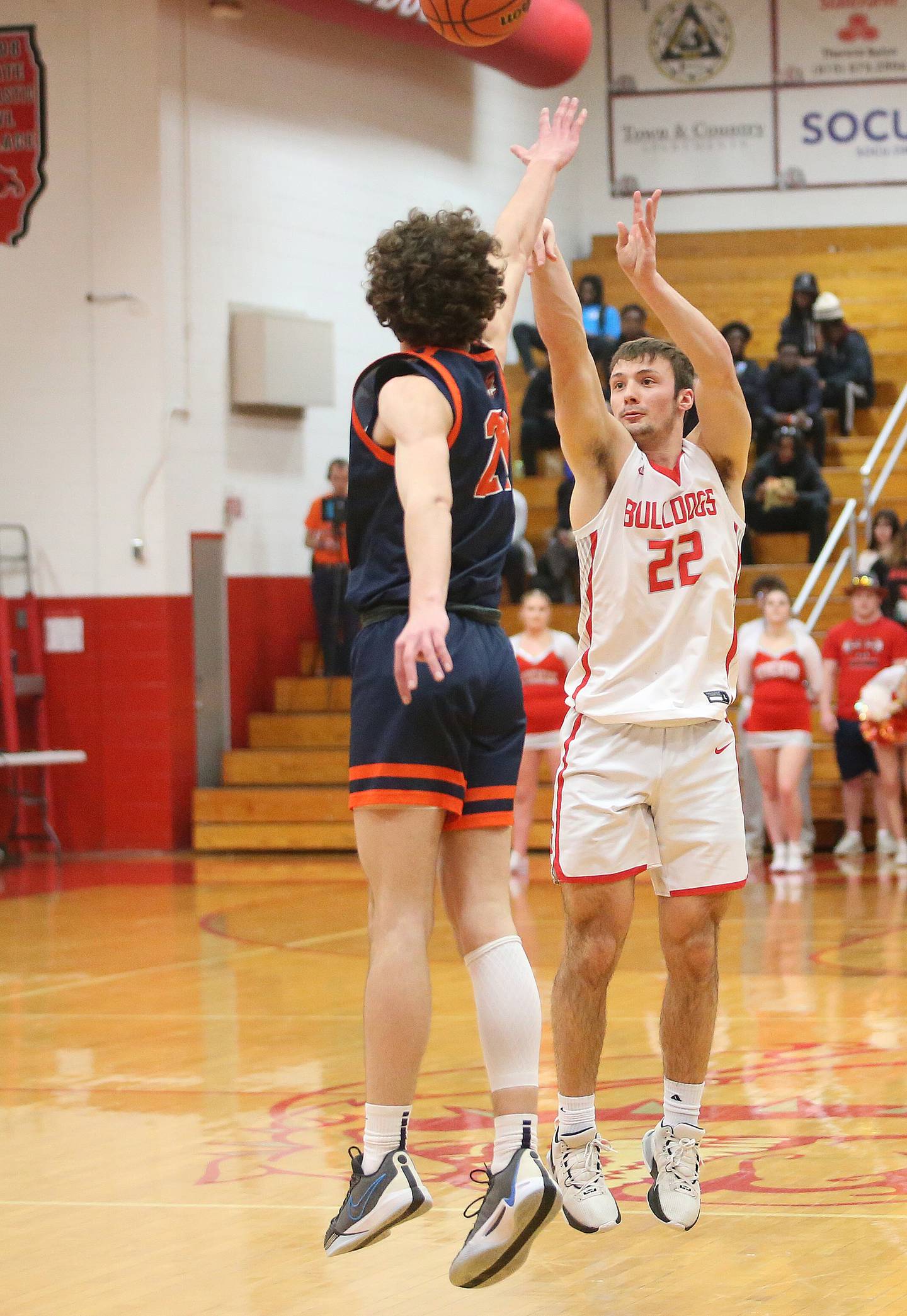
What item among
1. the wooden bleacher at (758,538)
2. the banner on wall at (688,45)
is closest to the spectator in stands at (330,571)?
the wooden bleacher at (758,538)

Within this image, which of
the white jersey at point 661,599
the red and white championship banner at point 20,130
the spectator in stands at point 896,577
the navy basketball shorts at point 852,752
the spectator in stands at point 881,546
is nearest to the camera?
the white jersey at point 661,599

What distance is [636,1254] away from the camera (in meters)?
4.20

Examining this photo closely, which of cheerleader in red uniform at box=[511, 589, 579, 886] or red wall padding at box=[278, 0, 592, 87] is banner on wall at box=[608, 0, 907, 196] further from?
cheerleader in red uniform at box=[511, 589, 579, 886]

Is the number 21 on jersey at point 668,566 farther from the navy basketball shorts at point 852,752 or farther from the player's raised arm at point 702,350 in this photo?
the navy basketball shorts at point 852,752

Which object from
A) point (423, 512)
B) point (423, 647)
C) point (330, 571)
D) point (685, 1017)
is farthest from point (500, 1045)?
point (330, 571)

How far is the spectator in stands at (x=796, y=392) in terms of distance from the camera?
16.8m

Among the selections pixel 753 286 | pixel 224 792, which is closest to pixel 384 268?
pixel 224 792

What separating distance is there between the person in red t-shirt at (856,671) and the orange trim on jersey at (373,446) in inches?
363

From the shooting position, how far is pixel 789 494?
1598 cm

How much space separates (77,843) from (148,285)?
4496 mm

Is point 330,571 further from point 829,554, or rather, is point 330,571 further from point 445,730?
point 445,730

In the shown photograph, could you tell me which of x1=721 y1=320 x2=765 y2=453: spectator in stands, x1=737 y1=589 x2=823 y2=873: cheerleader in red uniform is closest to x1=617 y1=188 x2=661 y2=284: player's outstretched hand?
x1=737 y1=589 x2=823 y2=873: cheerleader in red uniform

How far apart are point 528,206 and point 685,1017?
6.50ft

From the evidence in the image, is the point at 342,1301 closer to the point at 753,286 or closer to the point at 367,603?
the point at 367,603
